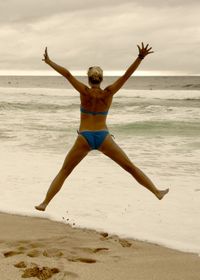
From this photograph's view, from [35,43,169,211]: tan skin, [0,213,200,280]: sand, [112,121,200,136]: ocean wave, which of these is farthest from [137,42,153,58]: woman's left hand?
[112,121,200,136]: ocean wave

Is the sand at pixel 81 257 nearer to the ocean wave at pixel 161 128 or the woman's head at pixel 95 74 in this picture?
the woman's head at pixel 95 74

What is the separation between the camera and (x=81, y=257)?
492cm

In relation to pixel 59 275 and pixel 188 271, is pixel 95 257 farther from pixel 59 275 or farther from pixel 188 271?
pixel 188 271

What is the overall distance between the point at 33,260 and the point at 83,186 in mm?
4158

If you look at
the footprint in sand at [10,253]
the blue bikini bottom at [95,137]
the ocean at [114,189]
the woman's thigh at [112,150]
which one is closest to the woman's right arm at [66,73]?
the blue bikini bottom at [95,137]

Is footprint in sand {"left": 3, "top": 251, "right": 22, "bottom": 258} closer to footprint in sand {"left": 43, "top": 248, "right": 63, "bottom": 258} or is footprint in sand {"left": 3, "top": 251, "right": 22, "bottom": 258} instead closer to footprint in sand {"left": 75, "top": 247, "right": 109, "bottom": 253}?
footprint in sand {"left": 43, "top": 248, "right": 63, "bottom": 258}

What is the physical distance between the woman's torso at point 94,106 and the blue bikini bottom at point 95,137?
4cm

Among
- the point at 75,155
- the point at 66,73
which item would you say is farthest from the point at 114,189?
the point at 66,73

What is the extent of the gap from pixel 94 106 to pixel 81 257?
157 centimetres

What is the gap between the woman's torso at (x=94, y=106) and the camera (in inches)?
189

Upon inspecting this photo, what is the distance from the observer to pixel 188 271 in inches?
180

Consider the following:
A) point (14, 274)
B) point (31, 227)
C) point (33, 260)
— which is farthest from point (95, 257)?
point (31, 227)

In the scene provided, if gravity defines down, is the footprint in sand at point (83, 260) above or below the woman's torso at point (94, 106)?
below

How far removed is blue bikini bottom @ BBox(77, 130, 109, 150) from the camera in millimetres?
4898
